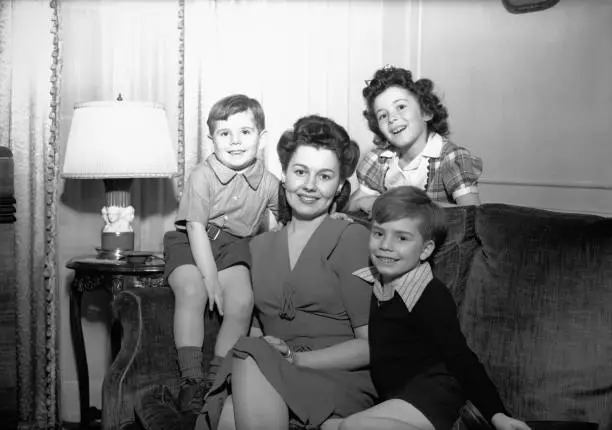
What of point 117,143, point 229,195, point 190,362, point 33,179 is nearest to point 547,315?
point 190,362

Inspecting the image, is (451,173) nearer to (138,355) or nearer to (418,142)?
(418,142)

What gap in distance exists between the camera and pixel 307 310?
240 centimetres

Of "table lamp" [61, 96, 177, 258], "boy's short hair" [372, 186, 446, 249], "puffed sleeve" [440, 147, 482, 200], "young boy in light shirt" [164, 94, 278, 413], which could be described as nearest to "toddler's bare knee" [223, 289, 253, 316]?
"young boy in light shirt" [164, 94, 278, 413]

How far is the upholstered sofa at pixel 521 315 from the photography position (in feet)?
6.97

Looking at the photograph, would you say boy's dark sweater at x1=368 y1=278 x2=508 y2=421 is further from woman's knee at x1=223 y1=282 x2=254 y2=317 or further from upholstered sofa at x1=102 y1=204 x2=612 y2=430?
woman's knee at x1=223 y1=282 x2=254 y2=317

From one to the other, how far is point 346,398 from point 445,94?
181 centimetres

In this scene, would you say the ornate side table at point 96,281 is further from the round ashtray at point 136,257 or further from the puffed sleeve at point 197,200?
the puffed sleeve at point 197,200

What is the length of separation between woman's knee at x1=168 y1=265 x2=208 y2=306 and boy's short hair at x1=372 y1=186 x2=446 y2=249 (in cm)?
62

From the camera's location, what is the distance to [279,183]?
2795 millimetres

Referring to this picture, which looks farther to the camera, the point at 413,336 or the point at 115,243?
the point at 115,243

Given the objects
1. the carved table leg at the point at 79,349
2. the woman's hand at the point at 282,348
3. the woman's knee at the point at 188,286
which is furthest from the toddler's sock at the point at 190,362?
the carved table leg at the point at 79,349

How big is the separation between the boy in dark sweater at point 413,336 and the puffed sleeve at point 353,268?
2cm

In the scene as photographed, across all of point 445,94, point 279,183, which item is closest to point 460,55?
point 445,94

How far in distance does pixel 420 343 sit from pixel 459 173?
2.70 feet
